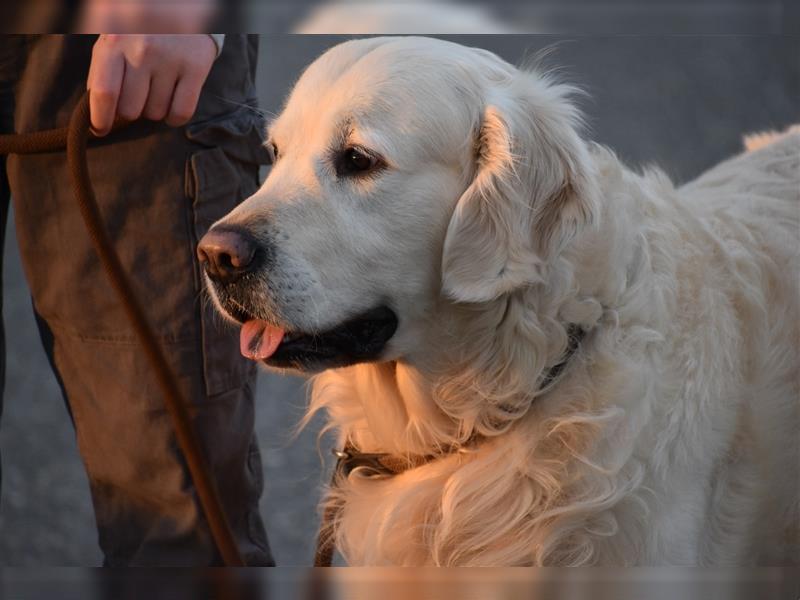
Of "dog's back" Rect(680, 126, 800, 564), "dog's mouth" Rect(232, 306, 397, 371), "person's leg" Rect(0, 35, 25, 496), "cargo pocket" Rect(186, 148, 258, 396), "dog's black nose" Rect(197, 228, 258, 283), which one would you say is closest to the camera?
"dog's black nose" Rect(197, 228, 258, 283)

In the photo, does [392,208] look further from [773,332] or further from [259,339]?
[773,332]

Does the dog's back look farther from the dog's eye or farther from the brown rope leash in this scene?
the brown rope leash

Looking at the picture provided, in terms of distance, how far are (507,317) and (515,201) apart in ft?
0.72

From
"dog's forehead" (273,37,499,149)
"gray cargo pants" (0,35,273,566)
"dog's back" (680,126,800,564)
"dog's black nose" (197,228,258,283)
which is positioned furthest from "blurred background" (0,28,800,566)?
"dog's black nose" (197,228,258,283)

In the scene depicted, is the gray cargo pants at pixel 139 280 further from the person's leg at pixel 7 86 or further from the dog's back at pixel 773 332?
the dog's back at pixel 773 332

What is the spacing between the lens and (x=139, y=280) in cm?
243

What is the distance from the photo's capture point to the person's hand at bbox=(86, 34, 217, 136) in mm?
2021

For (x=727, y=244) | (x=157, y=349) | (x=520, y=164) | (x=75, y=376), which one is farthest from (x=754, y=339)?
(x=75, y=376)

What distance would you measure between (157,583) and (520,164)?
1010 mm

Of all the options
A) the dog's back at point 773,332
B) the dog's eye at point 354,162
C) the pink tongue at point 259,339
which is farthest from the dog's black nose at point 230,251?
the dog's back at point 773,332

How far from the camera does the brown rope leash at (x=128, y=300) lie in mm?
2055

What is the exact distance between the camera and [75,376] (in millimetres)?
2490

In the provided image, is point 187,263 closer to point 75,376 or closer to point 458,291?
point 75,376

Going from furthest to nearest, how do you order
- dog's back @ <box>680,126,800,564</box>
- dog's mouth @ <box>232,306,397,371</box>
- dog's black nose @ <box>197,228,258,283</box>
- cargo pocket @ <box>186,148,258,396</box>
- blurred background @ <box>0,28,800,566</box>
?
blurred background @ <box>0,28,800,566</box>
cargo pocket @ <box>186,148,258,396</box>
dog's back @ <box>680,126,800,564</box>
dog's mouth @ <box>232,306,397,371</box>
dog's black nose @ <box>197,228,258,283</box>
